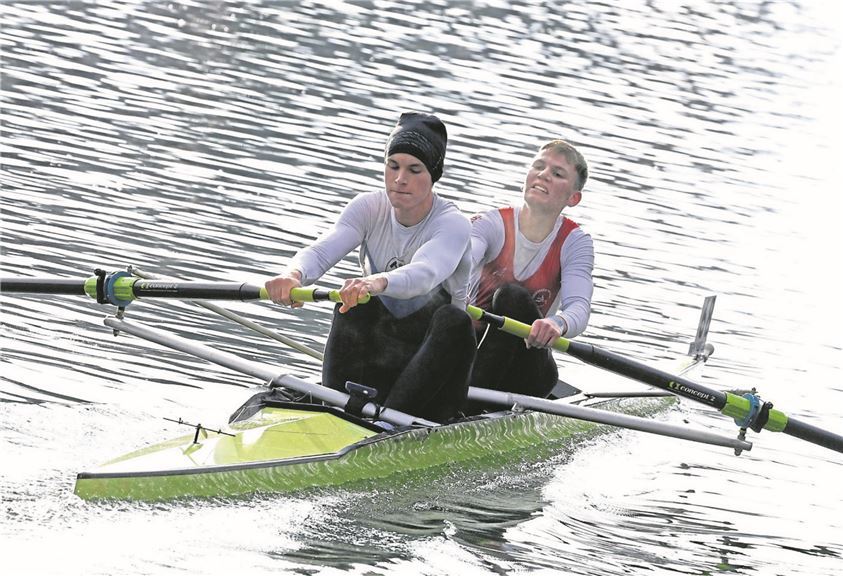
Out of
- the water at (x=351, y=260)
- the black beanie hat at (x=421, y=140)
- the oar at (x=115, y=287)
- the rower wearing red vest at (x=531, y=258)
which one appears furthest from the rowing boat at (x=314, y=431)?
the black beanie hat at (x=421, y=140)

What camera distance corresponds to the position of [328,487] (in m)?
7.30

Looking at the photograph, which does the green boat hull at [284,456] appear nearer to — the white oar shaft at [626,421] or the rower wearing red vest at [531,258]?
the white oar shaft at [626,421]

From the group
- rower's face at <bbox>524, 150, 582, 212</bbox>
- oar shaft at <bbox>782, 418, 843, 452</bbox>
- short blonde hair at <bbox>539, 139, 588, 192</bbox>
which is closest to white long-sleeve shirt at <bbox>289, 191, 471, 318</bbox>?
rower's face at <bbox>524, 150, 582, 212</bbox>

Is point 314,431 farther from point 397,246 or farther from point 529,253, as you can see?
point 529,253

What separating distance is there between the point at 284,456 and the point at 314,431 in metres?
0.33

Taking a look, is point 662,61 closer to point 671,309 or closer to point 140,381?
point 671,309

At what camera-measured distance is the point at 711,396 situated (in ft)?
28.5

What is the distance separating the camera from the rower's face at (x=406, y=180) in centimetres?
767

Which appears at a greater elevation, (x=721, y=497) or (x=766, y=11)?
(x=766, y=11)

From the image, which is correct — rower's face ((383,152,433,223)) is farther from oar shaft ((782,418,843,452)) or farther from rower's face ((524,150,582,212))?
oar shaft ((782,418,843,452))

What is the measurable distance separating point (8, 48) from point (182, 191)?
7370mm

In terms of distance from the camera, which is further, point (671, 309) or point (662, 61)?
point (662, 61)

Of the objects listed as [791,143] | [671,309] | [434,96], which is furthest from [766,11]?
[671,309]

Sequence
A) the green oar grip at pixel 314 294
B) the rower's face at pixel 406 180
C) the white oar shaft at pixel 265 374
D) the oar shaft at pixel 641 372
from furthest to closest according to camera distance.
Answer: the oar shaft at pixel 641 372 < the white oar shaft at pixel 265 374 < the rower's face at pixel 406 180 < the green oar grip at pixel 314 294
